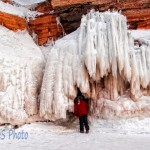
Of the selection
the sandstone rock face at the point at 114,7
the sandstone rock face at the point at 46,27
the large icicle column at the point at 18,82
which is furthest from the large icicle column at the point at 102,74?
the sandstone rock face at the point at 46,27

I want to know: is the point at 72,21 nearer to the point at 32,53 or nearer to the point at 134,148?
the point at 32,53

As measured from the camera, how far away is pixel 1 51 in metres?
13.5

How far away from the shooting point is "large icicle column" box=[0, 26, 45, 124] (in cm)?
1238

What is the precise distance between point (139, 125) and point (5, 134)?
4539 millimetres

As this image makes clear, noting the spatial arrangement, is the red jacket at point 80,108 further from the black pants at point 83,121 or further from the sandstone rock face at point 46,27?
the sandstone rock face at point 46,27

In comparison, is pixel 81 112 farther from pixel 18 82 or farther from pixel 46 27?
pixel 46 27

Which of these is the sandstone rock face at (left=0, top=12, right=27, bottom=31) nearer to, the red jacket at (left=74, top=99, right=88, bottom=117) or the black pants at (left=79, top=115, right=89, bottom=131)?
the red jacket at (left=74, top=99, right=88, bottom=117)

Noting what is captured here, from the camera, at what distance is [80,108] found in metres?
12.1

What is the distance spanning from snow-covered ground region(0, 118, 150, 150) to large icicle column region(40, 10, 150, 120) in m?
0.41

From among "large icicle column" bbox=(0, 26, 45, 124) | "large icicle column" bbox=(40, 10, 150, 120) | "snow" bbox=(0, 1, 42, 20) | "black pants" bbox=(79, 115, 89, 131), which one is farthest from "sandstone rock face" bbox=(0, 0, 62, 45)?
"black pants" bbox=(79, 115, 89, 131)

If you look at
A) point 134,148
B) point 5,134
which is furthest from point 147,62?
point 5,134

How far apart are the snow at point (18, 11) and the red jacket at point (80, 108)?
632 cm

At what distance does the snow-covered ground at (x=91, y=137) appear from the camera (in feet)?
30.2

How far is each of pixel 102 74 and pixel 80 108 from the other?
1378 mm
